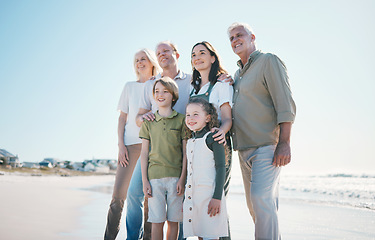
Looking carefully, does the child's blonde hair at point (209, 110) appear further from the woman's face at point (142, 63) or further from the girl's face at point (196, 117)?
the woman's face at point (142, 63)

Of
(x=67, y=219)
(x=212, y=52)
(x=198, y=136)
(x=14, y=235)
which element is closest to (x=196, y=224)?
(x=198, y=136)

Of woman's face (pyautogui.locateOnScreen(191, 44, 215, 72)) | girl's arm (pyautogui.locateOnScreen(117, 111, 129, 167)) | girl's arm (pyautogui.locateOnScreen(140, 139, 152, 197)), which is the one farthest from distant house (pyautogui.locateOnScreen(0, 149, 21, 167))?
woman's face (pyautogui.locateOnScreen(191, 44, 215, 72))

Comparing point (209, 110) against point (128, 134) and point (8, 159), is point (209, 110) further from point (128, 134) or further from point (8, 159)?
point (8, 159)

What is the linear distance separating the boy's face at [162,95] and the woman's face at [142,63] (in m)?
0.88

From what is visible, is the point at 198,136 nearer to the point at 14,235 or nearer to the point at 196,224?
the point at 196,224

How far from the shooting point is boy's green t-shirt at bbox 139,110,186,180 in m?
2.89

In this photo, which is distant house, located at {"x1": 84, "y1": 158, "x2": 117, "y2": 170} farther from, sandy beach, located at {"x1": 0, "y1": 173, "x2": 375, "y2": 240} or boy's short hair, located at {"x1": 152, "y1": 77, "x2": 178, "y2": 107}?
boy's short hair, located at {"x1": 152, "y1": 77, "x2": 178, "y2": 107}

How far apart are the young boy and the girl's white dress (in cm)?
21

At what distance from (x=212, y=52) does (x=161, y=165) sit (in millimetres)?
1152

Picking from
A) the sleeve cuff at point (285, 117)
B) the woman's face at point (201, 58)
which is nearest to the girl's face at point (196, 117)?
the woman's face at point (201, 58)

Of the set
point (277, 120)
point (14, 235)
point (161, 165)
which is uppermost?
point (277, 120)

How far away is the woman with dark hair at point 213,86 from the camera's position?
2.78 metres

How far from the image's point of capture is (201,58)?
9.86 feet

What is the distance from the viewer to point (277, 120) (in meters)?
2.72
